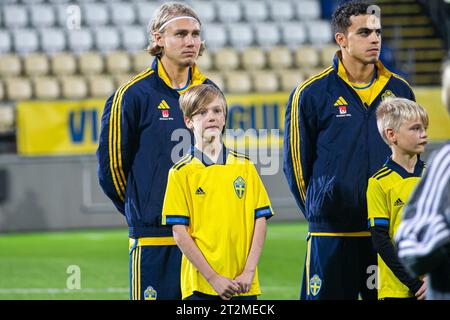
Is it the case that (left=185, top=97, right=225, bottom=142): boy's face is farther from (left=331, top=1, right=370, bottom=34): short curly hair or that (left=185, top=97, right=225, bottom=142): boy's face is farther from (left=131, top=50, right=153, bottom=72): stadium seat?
(left=131, top=50, right=153, bottom=72): stadium seat

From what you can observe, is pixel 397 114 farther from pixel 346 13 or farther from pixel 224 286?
pixel 224 286

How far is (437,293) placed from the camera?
2.78m

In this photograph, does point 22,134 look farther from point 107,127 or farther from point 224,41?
point 107,127

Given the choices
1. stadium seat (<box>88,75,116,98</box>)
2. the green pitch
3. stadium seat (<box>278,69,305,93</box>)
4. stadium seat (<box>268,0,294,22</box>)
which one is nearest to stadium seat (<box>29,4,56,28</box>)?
stadium seat (<box>88,75,116,98</box>)

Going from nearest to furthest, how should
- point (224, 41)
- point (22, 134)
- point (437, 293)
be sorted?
point (437, 293), point (22, 134), point (224, 41)

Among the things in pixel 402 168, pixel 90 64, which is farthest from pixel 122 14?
pixel 402 168

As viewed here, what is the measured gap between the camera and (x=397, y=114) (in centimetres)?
440

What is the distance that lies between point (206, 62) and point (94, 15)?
2387 mm

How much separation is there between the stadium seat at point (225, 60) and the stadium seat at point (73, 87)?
2360mm

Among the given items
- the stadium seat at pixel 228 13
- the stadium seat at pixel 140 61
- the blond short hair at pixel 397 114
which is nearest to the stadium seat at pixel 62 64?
the stadium seat at pixel 140 61

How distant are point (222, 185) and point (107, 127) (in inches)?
34.8

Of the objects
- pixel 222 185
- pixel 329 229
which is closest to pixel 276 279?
pixel 329 229

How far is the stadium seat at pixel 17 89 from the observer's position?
1596cm

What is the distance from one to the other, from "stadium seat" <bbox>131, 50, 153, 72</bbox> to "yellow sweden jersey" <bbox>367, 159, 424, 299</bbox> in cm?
1253
